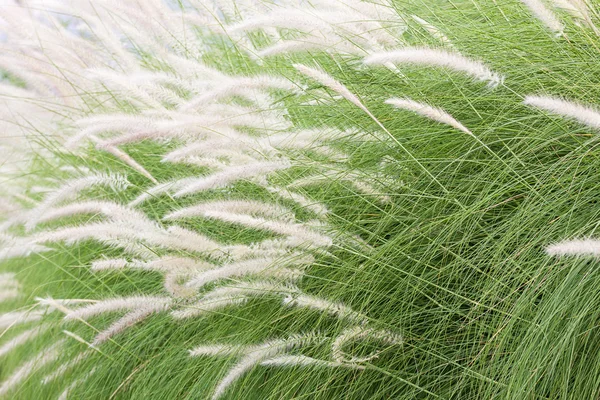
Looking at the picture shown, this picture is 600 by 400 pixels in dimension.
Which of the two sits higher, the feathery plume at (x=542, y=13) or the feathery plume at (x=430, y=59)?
the feathery plume at (x=542, y=13)

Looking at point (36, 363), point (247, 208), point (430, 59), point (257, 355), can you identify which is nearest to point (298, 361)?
point (257, 355)

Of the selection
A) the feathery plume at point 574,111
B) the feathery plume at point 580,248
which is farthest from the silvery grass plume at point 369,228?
the feathery plume at point 580,248

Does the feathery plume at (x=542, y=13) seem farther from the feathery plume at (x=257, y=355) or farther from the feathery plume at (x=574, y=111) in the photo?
the feathery plume at (x=257, y=355)

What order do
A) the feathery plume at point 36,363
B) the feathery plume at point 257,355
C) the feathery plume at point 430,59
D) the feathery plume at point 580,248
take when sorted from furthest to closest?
the feathery plume at point 36,363, the feathery plume at point 257,355, the feathery plume at point 430,59, the feathery plume at point 580,248

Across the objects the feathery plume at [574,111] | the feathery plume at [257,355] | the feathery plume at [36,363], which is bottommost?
the feathery plume at [36,363]

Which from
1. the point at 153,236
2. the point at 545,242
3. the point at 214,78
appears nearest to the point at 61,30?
the point at 214,78

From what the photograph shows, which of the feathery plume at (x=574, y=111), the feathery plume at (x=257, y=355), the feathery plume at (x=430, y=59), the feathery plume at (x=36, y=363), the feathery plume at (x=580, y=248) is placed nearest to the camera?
the feathery plume at (x=580, y=248)

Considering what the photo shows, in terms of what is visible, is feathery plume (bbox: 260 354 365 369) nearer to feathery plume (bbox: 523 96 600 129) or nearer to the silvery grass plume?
the silvery grass plume

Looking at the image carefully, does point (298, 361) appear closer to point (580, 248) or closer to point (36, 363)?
point (580, 248)

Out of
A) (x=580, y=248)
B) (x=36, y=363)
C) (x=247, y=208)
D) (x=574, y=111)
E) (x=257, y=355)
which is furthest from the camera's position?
(x=36, y=363)
